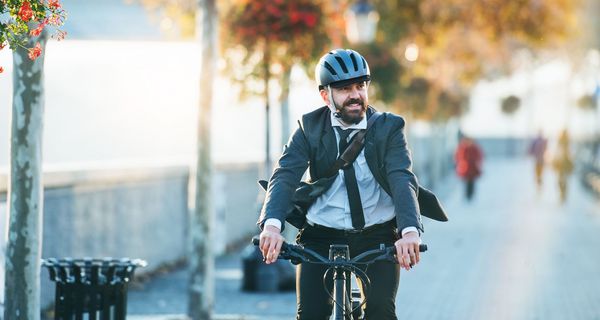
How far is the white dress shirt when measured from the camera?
582 cm

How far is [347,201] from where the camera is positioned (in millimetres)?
5816

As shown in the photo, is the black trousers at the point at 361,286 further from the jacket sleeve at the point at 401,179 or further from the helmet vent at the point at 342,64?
the helmet vent at the point at 342,64

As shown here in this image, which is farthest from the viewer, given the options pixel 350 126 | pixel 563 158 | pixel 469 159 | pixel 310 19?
pixel 469 159

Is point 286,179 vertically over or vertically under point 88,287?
over

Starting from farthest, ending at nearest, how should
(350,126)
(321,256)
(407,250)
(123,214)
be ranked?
(123,214), (350,126), (321,256), (407,250)

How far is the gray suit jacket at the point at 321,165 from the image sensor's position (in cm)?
555

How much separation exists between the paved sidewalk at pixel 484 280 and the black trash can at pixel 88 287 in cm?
361

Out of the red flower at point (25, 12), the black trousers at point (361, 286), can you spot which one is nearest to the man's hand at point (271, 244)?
the black trousers at point (361, 286)

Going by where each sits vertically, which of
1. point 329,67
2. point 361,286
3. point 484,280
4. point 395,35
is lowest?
point 484,280

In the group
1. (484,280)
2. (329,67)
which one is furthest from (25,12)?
(484,280)

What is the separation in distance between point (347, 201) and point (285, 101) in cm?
1033

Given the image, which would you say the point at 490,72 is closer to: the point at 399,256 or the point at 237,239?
the point at 237,239

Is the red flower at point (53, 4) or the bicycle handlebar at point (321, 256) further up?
the red flower at point (53, 4)

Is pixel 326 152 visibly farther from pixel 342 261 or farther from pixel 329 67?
pixel 342 261
